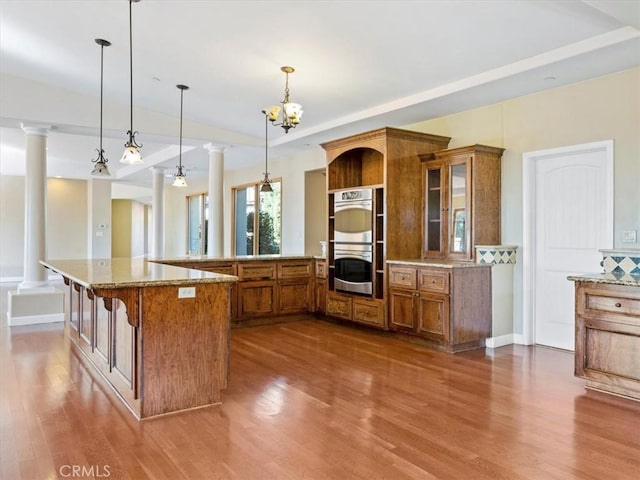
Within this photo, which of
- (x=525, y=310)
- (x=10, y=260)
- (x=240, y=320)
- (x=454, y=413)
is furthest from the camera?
(x=10, y=260)

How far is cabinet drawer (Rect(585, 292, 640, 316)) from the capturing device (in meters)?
3.22

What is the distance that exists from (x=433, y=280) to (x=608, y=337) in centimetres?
169

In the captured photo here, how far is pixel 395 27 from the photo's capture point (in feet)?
12.3

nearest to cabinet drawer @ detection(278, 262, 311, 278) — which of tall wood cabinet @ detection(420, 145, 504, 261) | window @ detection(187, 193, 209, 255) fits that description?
tall wood cabinet @ detection(420, 145, 504, 261)

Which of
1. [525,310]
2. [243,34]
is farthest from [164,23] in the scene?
[525,310]

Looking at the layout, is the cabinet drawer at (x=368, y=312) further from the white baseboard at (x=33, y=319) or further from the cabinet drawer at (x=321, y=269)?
the white baseboard at (x=33, y=319)

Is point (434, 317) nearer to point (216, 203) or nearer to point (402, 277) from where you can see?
point (402, 277)

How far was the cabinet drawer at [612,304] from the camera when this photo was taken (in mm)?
3219

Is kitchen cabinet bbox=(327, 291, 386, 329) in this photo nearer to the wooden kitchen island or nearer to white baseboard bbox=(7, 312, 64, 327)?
the wooden kitchen island

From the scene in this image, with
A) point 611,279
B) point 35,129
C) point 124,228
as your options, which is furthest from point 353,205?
point 124,228

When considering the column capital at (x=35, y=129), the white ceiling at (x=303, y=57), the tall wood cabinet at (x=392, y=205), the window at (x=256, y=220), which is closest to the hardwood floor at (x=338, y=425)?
the tall wood cabinet at (x=392, y=205)

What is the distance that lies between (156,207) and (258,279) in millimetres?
4915

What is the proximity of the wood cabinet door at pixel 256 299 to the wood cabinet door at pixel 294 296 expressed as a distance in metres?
0.12

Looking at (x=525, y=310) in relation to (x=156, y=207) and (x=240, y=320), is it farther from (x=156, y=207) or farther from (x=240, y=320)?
(x=156, y=207)
